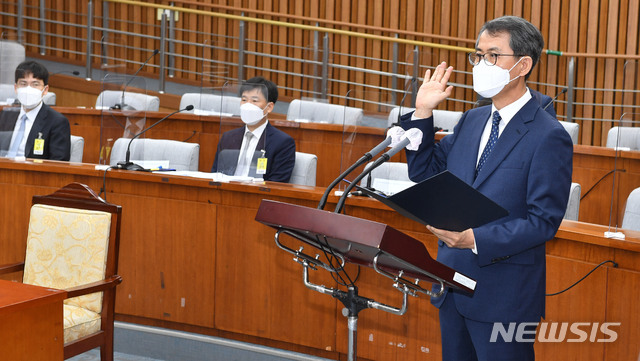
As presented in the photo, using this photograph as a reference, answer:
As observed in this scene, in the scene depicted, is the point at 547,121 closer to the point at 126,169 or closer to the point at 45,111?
the point at 126,169

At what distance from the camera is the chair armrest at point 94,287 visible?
2385 mm

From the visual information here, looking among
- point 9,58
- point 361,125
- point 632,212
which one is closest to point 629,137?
point 632,212

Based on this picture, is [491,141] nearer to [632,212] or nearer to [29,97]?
[632,212]

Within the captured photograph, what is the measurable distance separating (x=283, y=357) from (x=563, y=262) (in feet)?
4.12

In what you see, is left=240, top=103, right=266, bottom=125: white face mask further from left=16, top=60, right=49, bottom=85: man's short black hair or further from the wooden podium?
the wooden podium

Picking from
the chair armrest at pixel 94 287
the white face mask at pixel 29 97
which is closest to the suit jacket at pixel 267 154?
the chair armrest at pixel 94 287

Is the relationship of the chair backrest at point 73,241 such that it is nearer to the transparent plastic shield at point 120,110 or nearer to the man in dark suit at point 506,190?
the transparent plastic shield at point 120,110

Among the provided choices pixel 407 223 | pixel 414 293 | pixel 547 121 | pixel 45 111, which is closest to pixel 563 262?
pixel 407 223

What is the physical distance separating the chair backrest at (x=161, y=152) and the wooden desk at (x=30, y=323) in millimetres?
1858

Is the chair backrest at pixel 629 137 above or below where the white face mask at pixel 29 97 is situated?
below

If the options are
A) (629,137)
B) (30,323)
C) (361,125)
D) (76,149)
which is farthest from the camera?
(76,149)

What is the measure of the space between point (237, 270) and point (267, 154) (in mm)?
771

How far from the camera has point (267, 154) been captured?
12.3ft

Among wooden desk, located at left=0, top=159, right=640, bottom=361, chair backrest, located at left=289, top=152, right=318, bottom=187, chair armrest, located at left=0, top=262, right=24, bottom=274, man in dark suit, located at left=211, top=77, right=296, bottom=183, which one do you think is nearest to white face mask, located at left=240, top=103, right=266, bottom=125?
man in dark suit, located at left=211, top=77, right=296, bottom=183
